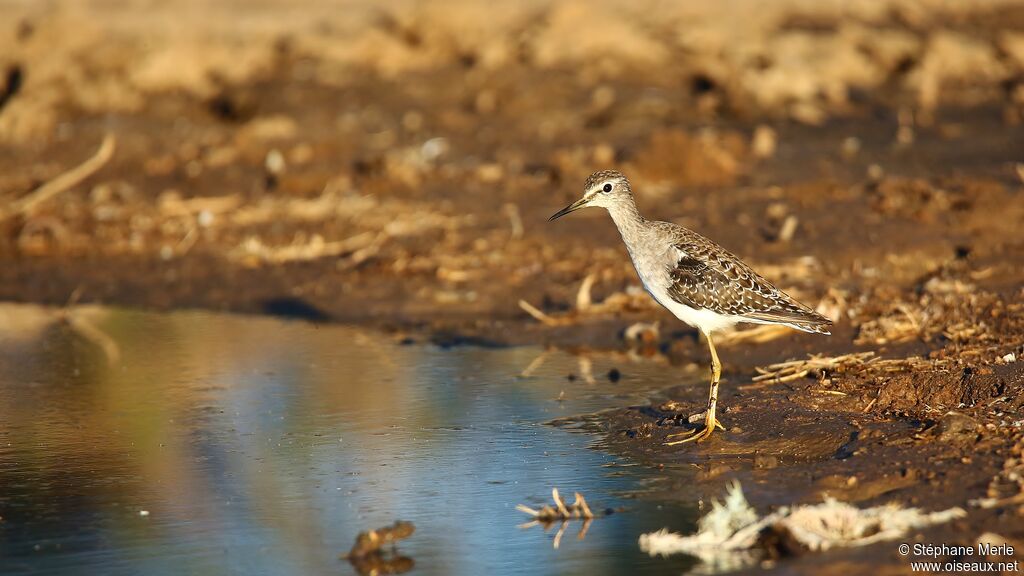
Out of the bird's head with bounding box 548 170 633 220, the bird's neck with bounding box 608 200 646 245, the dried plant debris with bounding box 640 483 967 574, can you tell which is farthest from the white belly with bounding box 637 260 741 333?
the dried plant debris with bounding box 640 483 967 574

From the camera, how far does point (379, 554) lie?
6410 mm

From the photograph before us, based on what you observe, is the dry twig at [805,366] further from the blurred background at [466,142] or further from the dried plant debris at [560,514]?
the dried plant debris at [560,514]

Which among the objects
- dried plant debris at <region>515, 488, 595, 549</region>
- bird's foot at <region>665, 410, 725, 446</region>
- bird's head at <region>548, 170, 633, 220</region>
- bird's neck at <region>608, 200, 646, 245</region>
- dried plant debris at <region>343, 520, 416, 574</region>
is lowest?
bird's foot at <region>665, 410, 725, 446</region>

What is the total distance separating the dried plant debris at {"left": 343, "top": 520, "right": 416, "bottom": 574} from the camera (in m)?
6.29

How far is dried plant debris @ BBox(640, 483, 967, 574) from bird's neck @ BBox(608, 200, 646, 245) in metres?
2.84

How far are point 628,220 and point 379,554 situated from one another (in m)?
3.33

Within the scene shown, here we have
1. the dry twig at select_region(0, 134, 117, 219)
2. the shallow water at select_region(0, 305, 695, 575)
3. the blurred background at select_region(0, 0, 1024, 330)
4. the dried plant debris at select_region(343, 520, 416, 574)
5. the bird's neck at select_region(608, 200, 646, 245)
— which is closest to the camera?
the dried plant debris at select_region(343, 520, 416, 574)

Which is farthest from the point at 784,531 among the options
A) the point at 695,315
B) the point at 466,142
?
the point at 466,142

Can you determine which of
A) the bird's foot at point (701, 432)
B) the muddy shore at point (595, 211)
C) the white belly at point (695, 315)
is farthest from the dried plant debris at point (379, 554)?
the white belly at point (695, 315)

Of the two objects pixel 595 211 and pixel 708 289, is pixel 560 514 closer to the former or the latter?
pixel 708 289

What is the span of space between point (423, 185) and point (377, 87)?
3.58 meters

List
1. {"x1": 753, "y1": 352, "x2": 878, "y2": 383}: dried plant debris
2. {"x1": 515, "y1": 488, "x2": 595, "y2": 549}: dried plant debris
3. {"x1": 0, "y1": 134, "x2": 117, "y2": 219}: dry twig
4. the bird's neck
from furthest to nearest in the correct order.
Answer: {"x1": 0, "y1": 134, "x2": 117, "y2": 219}: dry twig, the bird's neck, {"x1": 753, "y1": 352, "x2": 878, "y2": 383}: dried plant debris, {"x1": 515, "y1": 488, "x2": 595, "y2": 549}: dried plant debris

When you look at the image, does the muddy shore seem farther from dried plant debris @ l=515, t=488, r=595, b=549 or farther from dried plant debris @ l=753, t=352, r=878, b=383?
dried plant debris @ l=515, t=488, r=595, b=549

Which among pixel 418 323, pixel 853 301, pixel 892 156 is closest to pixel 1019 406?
pixel 853 301
